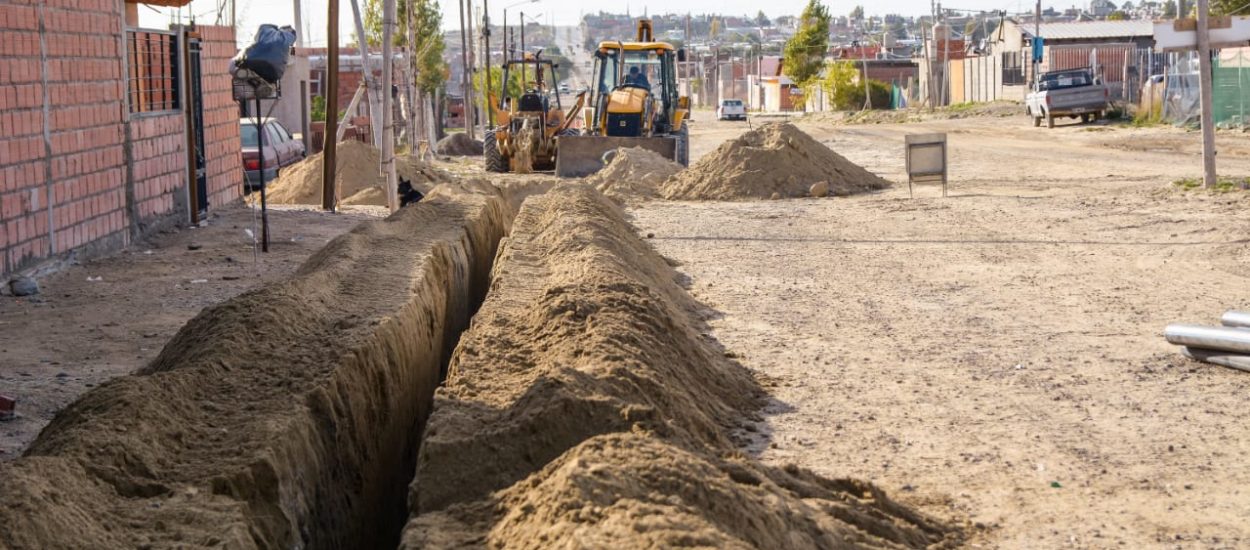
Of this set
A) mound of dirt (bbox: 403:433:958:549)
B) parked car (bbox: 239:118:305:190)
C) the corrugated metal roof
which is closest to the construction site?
mound of dirt (bbox: 403:433:958:549)

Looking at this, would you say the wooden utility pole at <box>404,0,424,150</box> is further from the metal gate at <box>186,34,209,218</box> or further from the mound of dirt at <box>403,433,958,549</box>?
the mound of dirt at <box>403,433,958,549</box>

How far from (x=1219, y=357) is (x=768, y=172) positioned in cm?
1382

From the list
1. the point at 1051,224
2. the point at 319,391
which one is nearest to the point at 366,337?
the point at 319,391

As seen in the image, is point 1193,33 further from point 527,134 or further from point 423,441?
point 423,441

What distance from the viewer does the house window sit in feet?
50.3

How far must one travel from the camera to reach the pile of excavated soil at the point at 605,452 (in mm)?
4270

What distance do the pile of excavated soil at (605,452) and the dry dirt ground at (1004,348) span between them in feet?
1.53

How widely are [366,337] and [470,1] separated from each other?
38.0m

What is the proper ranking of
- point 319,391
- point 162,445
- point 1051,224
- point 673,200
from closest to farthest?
point 162,445 < point 319,391 < point 1051,224 < point 673,200

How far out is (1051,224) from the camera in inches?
637

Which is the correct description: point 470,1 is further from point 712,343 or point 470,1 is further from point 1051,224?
point 712,343

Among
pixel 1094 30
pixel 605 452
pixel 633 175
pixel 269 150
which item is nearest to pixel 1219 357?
pixel 605 452

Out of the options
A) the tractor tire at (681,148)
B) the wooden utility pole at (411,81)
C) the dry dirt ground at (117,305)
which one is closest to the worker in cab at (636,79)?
the tractor tire at (681,148)

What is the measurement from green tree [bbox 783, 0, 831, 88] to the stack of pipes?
6654cm
